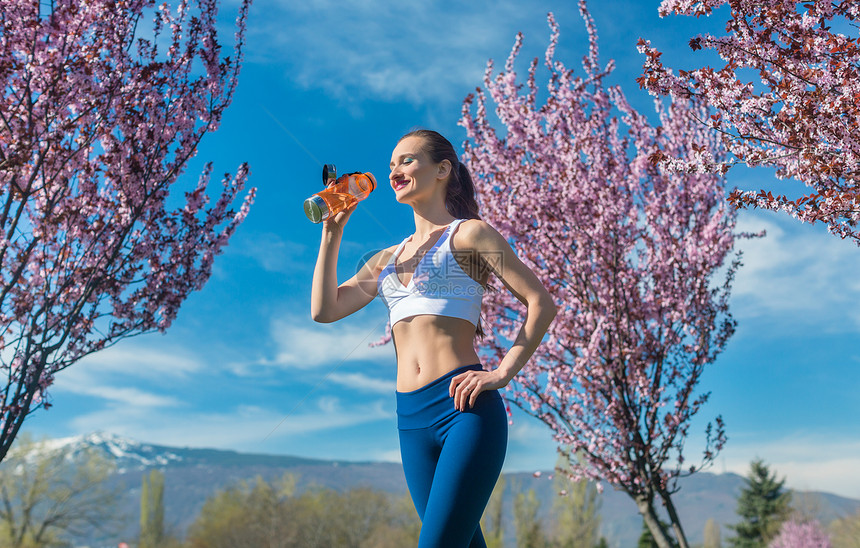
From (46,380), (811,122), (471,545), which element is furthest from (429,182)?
(46,380)

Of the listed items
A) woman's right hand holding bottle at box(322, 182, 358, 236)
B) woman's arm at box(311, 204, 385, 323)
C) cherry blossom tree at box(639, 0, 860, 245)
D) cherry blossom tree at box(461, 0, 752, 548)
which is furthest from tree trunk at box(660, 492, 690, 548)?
woman's right hand holding bottle at box(322, 182, 358, 236)

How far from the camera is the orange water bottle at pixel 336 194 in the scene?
8.21 feet

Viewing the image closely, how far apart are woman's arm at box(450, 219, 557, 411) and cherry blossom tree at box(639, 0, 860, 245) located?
159 cm

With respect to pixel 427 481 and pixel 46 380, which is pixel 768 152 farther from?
pixel 46 380

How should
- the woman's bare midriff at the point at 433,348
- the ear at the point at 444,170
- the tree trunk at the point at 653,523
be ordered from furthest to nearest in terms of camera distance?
the tree trunk at the point at 653,523 → the ear at the point at 444,170 → the woman's bare midriff at the point at 433,348

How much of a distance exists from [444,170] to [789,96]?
6.36 feet

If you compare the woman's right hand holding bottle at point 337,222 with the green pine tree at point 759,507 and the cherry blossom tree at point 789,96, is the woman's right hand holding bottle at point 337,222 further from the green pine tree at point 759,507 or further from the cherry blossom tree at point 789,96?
the green pine tree at point 759,507

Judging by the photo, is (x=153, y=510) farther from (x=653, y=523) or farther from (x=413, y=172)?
(x=413, y=172)

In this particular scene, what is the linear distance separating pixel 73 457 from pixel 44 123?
31.1m

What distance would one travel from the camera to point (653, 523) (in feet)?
20.4

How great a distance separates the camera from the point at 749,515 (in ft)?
89.2

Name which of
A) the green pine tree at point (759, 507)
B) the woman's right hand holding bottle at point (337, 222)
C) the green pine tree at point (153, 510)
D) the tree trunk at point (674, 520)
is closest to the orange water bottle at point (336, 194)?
the woman's right hand holding bottle at point (337, 222)

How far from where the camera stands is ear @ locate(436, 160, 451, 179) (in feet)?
8.75

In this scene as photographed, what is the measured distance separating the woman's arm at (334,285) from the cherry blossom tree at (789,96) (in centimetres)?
198
